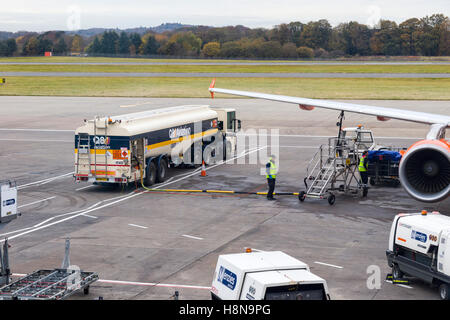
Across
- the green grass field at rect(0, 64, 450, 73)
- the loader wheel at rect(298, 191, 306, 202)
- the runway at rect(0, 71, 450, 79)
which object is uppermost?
the green grass field at rect(0, 64, 450, 73)

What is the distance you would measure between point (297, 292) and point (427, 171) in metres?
8.41

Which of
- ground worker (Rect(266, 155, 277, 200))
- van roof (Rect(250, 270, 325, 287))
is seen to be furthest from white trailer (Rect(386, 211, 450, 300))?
ground worker (Rect(266, 155, 277, 200))

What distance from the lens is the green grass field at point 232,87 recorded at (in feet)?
277

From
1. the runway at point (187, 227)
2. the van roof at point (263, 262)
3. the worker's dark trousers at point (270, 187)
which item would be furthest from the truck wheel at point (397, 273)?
the worker's dark trousers at point (270, 187)

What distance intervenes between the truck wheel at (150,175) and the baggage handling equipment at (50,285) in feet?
46.9

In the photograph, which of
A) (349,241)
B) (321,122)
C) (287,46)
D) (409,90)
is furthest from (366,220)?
(287,46)

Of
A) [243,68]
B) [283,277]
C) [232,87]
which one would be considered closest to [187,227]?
[283,277]

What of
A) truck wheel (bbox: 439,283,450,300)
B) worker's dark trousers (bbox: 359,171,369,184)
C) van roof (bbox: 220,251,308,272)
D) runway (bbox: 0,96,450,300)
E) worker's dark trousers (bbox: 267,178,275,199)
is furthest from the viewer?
worker's dark trousers (bbox: 359,171,369,184)

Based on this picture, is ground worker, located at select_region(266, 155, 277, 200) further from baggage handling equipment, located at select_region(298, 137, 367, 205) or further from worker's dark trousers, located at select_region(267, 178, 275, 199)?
baggage handling equipment, located at select_region(298, 137, 367, 205)

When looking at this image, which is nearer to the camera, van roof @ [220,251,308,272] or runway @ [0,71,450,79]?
van roof @ [220,251,308,272]

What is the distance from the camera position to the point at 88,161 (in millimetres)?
29750

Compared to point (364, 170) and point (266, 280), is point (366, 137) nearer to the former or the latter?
point (364, 170)

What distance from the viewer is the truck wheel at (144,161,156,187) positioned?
3112 cm

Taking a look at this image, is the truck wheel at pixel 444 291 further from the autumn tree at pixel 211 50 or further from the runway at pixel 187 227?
the autumn tree at pixel 211 50
